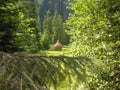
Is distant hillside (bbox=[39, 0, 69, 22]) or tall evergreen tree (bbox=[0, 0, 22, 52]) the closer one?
tall evergreen tree (bbox=[0, 0, 22, 52])

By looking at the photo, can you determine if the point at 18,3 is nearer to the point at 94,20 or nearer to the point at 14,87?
the point at 94,20

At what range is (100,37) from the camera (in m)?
8.05

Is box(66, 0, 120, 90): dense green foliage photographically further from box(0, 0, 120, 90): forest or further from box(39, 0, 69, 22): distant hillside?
box(39, 0, 69, 22): distant hillside

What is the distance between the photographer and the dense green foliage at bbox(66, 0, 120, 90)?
674 cm

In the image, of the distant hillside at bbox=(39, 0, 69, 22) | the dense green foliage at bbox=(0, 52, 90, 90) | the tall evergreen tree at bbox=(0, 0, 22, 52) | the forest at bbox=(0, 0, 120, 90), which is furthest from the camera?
the distant hillside at bbox=(39, 0, 69, 22)

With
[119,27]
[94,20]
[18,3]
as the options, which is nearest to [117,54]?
[119,27]

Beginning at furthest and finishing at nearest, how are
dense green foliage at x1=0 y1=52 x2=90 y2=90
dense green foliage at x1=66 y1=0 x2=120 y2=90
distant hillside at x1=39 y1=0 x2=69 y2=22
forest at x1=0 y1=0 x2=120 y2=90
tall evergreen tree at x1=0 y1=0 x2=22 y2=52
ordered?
distant hillside at x1=39 y1=0 x2=69 y2=22
tall evergreen tree at x1=0 y1=0 x2=22 y2=52
dense green foliage at x1=66 y1=0 x2=120 y2=90
forest at x1=0 y1=0 x2=120 y2=90
dense green foliage at x1=0 y1=52 x2=90 y2=90

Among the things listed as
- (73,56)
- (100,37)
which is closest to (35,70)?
(73,56)

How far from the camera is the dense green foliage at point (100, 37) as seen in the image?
6.74m

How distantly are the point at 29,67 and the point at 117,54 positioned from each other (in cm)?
449

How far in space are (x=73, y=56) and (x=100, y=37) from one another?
16.6 feet

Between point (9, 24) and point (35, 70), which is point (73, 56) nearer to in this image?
A: point (35, 70)

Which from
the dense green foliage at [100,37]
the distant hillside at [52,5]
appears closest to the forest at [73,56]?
the dense green foliage at [100,37]

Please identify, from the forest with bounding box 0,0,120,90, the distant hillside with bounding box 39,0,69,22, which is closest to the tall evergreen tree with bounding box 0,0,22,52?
the forest with bounding box 0,0,120,90
